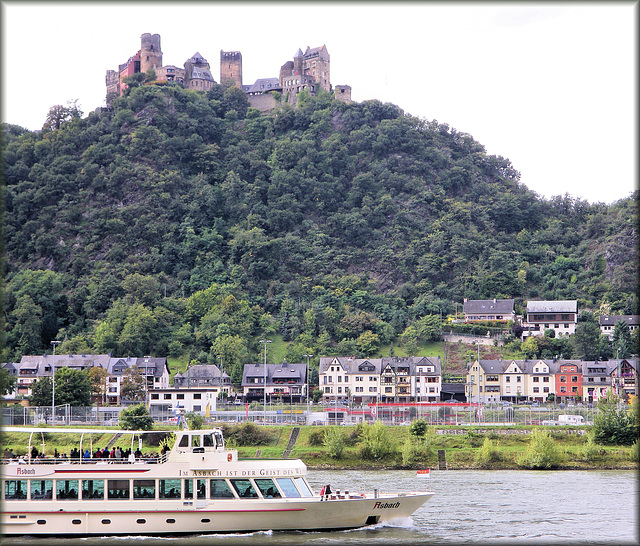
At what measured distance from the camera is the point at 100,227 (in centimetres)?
16338

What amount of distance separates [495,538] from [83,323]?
11106cm

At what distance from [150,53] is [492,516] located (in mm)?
171152

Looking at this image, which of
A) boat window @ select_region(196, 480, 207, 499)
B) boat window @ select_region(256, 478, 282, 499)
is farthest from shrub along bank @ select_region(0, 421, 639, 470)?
boat window @ select_region(196, 480, 207, 499)

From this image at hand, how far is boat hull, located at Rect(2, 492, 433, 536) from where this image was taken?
135 ft

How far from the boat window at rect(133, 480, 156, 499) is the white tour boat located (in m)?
0.05

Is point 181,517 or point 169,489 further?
point 169,489

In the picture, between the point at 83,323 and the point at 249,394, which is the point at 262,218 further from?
the point at 249,394

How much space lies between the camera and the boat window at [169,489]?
137ft

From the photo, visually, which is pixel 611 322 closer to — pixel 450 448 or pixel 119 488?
pixel 450 448

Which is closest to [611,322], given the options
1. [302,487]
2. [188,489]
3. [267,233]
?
[267,233]

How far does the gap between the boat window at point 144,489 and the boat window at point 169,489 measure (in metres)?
0.37

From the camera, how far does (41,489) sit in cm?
4162

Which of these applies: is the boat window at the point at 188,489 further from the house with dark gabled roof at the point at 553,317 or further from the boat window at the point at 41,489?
the house with dark gabled roof at the point at 553,317

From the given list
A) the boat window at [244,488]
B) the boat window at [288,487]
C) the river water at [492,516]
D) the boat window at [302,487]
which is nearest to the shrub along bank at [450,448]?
the river water at [492,516]
